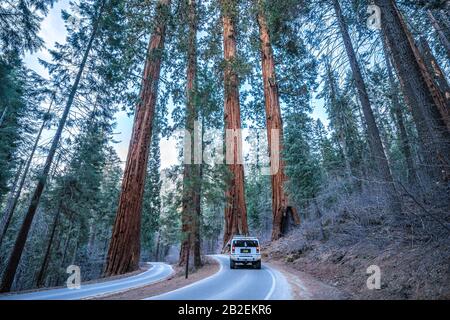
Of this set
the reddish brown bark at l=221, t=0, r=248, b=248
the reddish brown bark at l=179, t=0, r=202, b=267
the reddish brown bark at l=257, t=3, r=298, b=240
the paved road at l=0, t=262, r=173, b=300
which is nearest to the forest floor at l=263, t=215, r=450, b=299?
the reddish brown bark at l=257, t=3, r=298, b=240

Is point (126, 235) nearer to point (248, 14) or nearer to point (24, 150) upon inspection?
point (24, 150)

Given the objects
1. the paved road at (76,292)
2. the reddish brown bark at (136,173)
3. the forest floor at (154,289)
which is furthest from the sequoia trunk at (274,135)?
the paved road at (76,292)

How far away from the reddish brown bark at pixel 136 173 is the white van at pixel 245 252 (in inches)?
214

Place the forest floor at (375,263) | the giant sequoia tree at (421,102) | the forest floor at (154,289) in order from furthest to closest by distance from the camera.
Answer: the forest floor at (154,289) → the giant sequoia tree at (421,102) → the forest floor at (375,263)

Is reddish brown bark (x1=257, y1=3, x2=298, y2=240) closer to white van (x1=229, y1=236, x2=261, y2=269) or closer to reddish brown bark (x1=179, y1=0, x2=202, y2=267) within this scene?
white van (x1=229, y1=236, x2=261, y2=269)

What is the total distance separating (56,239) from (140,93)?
2267 cm

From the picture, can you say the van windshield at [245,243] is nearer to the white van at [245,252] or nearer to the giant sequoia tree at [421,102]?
the white van at [245,252]

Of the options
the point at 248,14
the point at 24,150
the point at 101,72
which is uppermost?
the point at 248,14

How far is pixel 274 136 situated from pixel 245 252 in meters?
Answer: 8.51

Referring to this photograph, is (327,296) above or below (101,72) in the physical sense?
below

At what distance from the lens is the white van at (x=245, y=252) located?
465 inches
